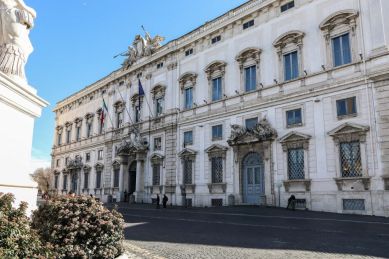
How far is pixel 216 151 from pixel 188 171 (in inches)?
159

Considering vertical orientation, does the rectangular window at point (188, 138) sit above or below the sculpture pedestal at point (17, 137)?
above

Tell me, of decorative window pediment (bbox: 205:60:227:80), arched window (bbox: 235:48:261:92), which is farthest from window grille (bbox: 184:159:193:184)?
arched window (bbox: 235:48:261:92)

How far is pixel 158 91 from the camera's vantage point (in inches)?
1414

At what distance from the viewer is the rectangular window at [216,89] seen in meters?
29.4

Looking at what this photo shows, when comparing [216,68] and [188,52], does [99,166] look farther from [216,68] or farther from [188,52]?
[216,68]

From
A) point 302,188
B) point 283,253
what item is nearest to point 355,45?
point 302,188

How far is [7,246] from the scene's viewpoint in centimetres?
372

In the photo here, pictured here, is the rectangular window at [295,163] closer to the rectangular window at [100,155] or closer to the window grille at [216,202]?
the window grille at [216,202]

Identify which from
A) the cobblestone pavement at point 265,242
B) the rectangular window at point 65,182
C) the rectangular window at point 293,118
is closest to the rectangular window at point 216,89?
the rectangular window at point 293,118

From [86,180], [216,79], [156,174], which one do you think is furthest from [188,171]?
[86,180]

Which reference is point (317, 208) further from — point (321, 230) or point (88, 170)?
point (88, 170)

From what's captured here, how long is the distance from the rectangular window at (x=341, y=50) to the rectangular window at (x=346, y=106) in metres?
2.50

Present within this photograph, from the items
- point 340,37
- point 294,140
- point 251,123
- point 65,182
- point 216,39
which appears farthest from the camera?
point 65,182

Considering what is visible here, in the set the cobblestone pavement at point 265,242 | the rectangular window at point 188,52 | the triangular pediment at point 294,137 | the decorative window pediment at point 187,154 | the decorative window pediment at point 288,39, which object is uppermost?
the rectangular window at point 188,52
